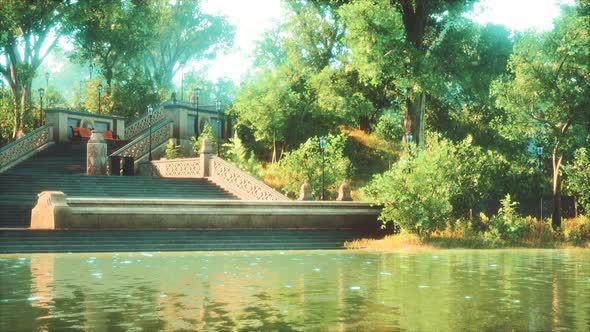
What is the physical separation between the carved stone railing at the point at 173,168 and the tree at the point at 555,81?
1596 centimetres

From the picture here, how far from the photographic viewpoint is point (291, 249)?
27.0 metres

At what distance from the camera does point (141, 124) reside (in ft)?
183

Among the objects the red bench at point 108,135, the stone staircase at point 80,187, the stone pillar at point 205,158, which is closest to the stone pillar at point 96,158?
the stone staircase at point 80,187

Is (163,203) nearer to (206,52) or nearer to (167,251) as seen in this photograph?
(167,251)

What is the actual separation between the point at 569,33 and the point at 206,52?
6121 centimetres

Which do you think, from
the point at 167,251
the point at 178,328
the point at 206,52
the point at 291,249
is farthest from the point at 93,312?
the point at 206,52

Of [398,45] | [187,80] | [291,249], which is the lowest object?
[291,249]

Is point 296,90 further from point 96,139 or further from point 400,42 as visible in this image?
point 400,42

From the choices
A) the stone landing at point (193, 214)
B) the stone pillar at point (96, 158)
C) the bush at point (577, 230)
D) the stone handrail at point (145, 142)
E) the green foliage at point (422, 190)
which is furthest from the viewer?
the stone handrail at point (145, 142)

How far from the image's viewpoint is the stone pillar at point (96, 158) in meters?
42.6

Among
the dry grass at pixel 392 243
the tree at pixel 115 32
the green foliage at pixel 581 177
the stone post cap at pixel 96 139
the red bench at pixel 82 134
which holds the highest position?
the tree at pixel 115 32

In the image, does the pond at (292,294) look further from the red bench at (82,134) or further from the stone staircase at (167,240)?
the red bench at (82,134)

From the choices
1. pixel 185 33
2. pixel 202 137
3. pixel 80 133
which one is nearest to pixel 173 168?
pixel 202 137

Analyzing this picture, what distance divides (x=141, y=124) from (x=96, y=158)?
520 inches
